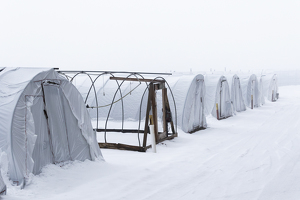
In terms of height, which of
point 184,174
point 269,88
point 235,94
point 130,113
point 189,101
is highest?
point 189,101

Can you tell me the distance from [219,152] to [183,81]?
6.68 metres

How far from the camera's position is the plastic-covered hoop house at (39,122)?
8.09 metres

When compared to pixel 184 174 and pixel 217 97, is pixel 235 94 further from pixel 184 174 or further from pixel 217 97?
pixel 184 174

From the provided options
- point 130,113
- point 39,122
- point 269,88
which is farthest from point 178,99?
point 269,88

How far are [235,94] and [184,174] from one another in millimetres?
19052

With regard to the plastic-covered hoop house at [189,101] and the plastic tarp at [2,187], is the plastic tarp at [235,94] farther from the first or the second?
the plastic tarp at [2,187]

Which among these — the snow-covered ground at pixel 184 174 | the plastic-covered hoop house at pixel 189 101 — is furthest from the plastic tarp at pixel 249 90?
the snow-covered ground at pixel 184 174

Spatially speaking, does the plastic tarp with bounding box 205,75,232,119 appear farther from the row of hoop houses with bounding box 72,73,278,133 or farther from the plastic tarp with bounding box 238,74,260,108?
the plastic tarp with bounding box 238,74,260,108

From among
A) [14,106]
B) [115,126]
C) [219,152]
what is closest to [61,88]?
[14,106]

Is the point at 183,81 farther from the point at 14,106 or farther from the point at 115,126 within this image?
the point at 14,106

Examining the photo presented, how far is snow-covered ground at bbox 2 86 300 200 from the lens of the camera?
787 centimetres

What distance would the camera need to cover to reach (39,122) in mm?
8961

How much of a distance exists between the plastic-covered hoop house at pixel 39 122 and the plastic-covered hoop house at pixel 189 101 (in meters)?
7.33

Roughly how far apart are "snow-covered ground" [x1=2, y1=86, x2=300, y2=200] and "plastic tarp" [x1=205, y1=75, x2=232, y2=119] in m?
8.45
